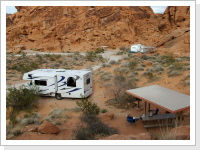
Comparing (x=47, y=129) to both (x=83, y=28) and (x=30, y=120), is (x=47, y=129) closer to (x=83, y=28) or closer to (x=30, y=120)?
(x=30, y=120)

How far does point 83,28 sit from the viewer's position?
158 feet

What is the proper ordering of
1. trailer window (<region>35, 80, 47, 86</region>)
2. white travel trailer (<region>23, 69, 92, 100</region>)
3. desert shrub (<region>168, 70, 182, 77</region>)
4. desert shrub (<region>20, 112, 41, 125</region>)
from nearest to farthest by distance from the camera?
desert shrub (<region>20, 112, 41, 125</region>) < white travel trailer (<region>23, 69, 92, 100</region>) < trailer window (<region>35, 80, 47, 86</region>) < desert shrub (<region>168, 70, 182, 77</region>)

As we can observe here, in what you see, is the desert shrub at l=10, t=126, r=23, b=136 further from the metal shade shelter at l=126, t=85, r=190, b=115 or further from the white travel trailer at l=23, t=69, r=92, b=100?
the white travel trailer at l=23, t=69, r=92, b=100

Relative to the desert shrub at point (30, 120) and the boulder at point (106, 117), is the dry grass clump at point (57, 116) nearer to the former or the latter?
the desert shrub at point (30, 120)

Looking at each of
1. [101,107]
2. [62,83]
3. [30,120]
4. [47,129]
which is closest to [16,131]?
[47,129]

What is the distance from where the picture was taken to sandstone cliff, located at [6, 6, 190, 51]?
150 feet

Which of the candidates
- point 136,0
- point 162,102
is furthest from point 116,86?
point 136,0

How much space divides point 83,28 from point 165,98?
42804 mm

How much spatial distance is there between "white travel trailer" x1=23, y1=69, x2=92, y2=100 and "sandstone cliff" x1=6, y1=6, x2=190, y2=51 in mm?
32223

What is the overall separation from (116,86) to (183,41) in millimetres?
21126

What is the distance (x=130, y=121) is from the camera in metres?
8.05

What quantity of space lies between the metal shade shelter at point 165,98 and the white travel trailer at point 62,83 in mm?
3893

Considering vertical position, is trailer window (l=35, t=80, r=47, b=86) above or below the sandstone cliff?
below

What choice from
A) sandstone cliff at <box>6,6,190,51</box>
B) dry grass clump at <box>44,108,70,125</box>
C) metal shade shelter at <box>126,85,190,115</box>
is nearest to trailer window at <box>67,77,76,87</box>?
dry grass clump at <box>44,108,70,125</box>
